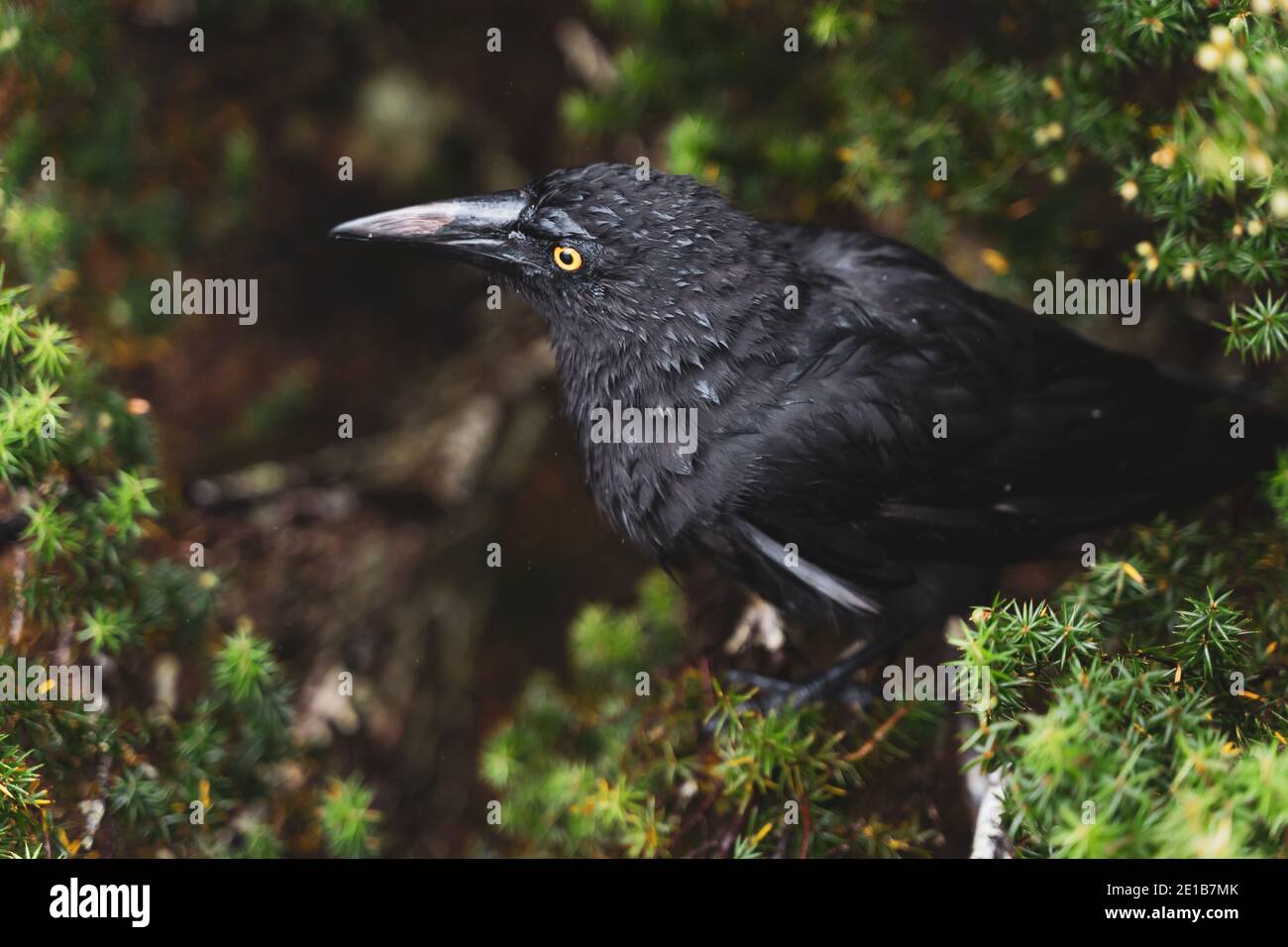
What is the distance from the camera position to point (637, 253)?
2.30m

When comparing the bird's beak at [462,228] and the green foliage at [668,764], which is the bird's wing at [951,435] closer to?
the green foliage at [668,764]

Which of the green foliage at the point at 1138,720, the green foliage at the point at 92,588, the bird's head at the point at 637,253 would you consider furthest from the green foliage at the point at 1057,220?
the green foliage at the point at 92,588

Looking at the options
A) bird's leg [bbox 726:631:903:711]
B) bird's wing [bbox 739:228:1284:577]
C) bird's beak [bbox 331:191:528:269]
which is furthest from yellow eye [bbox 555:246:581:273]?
bird's leg [bbox 726:631:903:711]

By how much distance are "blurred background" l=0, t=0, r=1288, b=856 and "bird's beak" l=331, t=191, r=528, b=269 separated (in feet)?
2.18

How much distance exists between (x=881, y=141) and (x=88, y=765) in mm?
2647

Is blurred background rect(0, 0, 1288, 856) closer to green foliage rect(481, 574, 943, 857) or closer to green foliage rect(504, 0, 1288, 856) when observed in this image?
green foliage rect(504, 0, 1288, 856)

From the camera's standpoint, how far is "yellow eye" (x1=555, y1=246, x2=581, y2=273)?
235cm

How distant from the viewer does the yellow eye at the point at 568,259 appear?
2354 millimetres

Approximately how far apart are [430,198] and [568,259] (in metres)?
1.61

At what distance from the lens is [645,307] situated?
2318 mm

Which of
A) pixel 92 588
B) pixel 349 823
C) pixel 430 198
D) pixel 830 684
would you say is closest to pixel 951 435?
pixel 830 684

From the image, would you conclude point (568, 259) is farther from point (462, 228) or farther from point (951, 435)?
point (951, 435)

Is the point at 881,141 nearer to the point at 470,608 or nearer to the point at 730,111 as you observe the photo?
the point at 730,111
